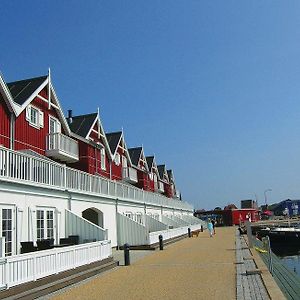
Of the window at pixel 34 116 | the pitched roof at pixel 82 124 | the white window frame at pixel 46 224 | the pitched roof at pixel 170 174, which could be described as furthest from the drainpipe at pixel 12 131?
the pitched roof at pixel 170 174

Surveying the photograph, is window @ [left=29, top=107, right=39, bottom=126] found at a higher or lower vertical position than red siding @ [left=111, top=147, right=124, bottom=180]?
higher

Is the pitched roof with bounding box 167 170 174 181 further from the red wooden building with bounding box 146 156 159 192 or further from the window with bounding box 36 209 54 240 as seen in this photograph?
the window with bounding box 36 209 54 240

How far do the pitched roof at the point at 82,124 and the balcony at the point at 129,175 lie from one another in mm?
8196

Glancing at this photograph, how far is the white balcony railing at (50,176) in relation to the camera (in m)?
14.8

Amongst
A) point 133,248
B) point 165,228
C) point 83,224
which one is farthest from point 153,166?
point 83,224

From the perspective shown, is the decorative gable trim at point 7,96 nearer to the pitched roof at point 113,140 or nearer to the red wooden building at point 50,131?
the red wooden building at point 50,131

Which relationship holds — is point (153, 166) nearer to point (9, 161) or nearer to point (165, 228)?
point (165, 228)

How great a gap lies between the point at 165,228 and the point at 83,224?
13.5m

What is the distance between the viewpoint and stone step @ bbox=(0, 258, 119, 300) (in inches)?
393

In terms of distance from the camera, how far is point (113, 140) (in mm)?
39500

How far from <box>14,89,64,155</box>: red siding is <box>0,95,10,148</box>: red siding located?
0.81m

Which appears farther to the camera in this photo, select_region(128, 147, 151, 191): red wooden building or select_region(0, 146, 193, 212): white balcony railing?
select_region(128, 147, 151, 191): red wooden building

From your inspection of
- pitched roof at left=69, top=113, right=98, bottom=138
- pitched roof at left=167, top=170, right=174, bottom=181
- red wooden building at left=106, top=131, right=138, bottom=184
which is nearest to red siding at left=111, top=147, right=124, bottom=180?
red wooden building at left=106, top=131, right=138, bottom=184

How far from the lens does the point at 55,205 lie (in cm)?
1816
